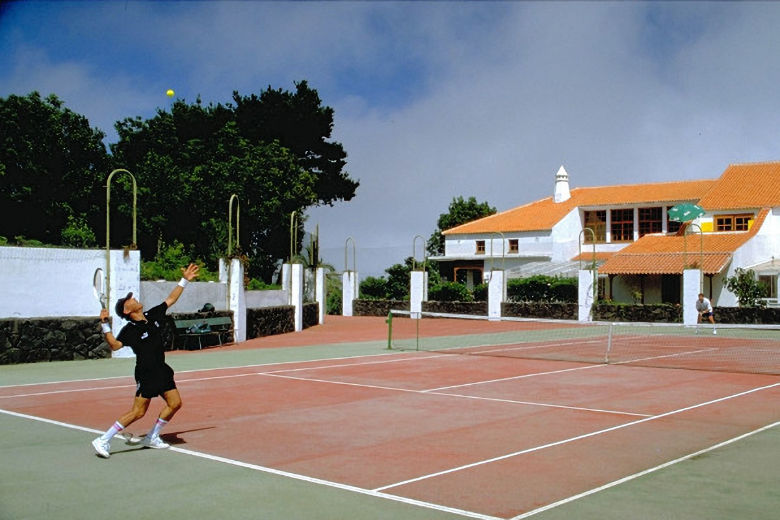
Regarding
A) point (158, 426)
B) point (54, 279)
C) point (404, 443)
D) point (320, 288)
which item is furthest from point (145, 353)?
point (320, 288)

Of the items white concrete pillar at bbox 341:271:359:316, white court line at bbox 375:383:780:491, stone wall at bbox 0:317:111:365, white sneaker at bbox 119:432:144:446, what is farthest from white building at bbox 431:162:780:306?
white sneaker at bbox 119:432:144:446

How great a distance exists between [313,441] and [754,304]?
33.0m

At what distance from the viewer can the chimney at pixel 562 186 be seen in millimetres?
67188

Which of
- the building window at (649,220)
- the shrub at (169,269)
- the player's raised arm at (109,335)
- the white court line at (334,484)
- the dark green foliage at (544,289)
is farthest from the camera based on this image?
the building window at (649,220)

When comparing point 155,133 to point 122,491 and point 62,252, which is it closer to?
point 62,252

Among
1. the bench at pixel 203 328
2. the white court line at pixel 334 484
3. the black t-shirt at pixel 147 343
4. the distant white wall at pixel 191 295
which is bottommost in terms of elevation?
the white court line at pixel 334 484

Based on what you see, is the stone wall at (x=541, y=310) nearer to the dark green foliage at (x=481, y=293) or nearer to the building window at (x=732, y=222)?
the dark green foliage at (x=481, y=293)

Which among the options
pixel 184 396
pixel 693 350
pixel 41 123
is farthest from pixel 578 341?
pixel 41 123

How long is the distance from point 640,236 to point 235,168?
92.3ft

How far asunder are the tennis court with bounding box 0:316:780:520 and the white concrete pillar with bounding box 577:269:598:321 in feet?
71.7

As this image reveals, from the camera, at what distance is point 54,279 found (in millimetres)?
20234

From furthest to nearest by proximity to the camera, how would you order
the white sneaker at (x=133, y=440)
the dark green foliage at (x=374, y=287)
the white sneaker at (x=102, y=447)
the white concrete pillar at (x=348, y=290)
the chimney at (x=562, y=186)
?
the chimney at (x=562, y=186) < the dark green foliage at (x=374, y=287) < the white concrete pillar at (x=348, y=290) < the white sneaker at (x=133, y=440) < the white sneaker at (x=102, y=447)

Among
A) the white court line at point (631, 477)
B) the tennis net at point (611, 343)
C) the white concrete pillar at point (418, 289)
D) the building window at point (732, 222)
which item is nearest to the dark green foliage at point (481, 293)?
the white concrete pillar at point (418, 289)

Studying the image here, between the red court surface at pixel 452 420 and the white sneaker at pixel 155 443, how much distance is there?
0.91 ft
